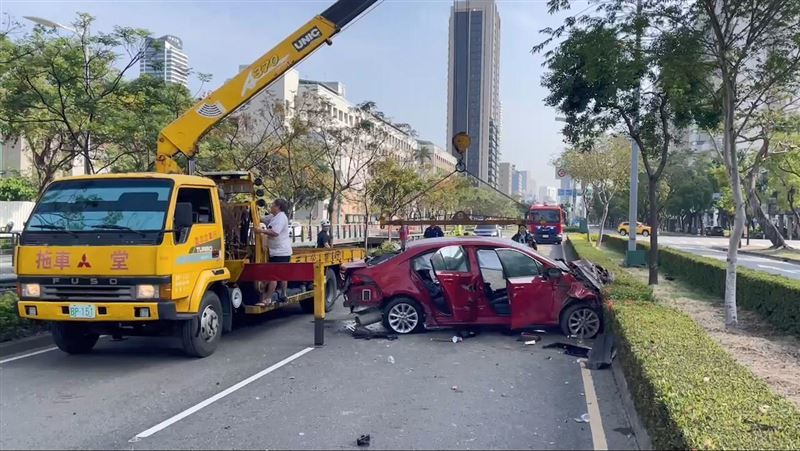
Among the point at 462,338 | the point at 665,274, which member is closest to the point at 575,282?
the point at 462,338

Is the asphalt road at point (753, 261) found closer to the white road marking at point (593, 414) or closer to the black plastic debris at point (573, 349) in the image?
the black plastic debris at point (573, 349)

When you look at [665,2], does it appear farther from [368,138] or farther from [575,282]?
[368,138]

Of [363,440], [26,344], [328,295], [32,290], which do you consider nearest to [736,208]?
[328,295]

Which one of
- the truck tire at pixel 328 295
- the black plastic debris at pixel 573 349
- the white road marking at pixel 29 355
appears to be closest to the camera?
the white road marking at pixel 29 355

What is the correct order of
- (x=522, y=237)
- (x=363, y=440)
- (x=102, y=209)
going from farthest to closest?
(x=522, y=237), (x=102, y=209), (x=363, y=440)

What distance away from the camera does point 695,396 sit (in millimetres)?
4699

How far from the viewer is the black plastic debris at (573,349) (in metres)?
8.48

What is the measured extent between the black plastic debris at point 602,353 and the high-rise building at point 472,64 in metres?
17.4

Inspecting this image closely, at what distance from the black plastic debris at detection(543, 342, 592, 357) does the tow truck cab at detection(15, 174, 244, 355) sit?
4.68 m

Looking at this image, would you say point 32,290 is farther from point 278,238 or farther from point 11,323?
point 278,238

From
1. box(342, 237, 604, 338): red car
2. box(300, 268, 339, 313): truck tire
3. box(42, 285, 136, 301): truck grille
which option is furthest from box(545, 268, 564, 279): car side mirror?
box(42, 285, 136, 301): truck grille

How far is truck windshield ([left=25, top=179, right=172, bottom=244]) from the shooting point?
742 centimetres

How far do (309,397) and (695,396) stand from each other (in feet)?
11.7

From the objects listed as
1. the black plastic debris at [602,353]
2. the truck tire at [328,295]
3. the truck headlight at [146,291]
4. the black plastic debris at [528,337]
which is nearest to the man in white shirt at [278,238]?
the truck tire at [328,295]
